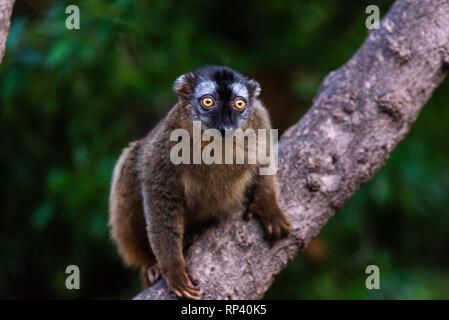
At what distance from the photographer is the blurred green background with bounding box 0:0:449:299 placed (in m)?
5.52

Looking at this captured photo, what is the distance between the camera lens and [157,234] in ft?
12.6

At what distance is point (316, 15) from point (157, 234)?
390 cm

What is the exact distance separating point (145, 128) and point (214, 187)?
259cm

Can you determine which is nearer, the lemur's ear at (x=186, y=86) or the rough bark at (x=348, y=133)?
the lemur's ear at (x=186, y=86)

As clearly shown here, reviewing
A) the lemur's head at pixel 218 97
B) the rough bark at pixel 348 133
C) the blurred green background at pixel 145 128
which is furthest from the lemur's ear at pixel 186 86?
the blurred green background at pixel 145 128

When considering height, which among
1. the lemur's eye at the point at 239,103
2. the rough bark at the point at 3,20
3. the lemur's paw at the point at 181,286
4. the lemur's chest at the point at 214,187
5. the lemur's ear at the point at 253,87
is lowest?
the lemur's paw at the point at 181,286

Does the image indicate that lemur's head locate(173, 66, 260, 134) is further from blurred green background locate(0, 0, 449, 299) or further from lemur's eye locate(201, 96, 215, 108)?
blurred green background locate(0, 0, 449, 299)

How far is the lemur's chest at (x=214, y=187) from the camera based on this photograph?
390 cm

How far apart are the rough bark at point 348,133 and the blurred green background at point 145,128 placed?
1.72 meters

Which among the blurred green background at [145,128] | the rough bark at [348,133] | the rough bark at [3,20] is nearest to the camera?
the rough bark at [3,20]

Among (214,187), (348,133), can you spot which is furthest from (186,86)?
(348,133)

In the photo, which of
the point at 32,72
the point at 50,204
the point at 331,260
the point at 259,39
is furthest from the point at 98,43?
the point at 331,260

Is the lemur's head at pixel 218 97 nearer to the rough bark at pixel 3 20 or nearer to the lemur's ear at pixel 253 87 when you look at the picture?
the lemur's ear at pixel 253 87
